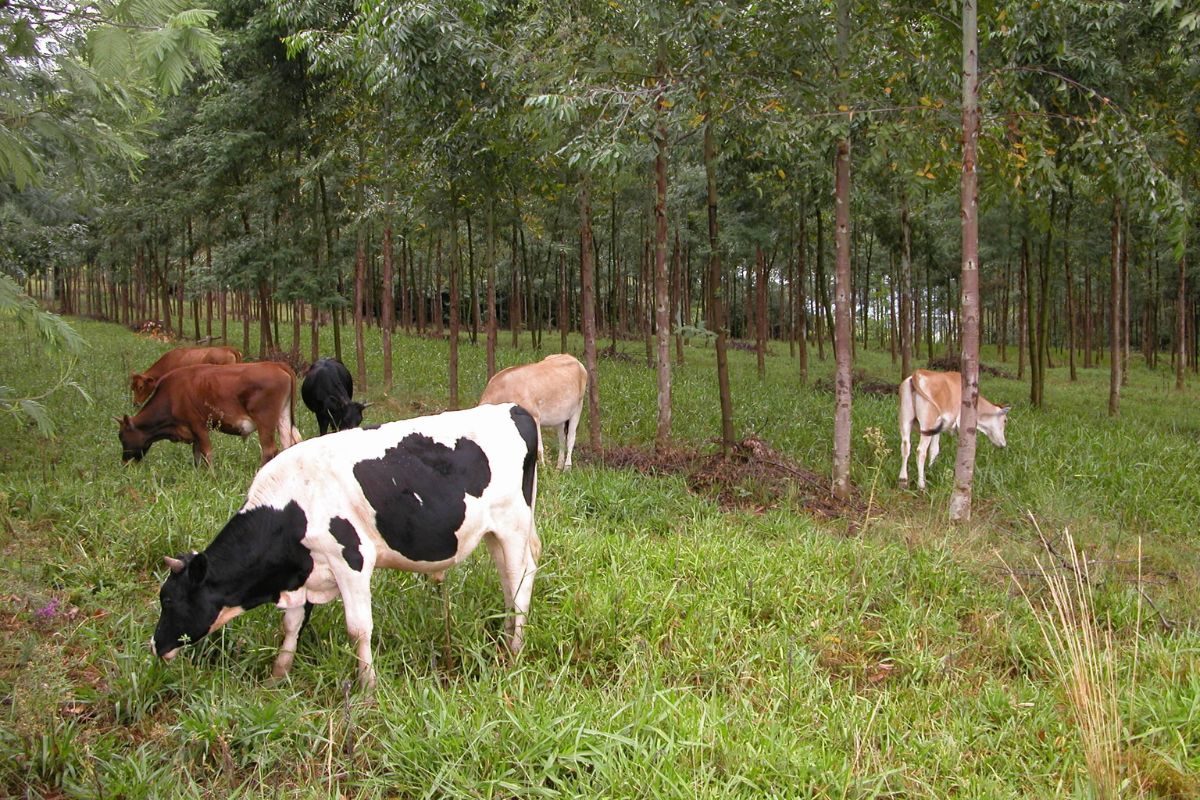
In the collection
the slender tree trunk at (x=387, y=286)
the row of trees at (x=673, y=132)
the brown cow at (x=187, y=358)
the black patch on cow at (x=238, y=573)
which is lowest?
the black patch on cow at (x=238, y=573)

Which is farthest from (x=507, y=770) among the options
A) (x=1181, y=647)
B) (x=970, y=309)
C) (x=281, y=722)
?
(x=970, y=309)

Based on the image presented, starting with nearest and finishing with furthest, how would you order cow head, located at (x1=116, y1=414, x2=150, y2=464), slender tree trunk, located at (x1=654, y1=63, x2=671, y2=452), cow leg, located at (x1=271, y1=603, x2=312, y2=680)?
cow leg, located at (x1=271, y1=603, x2=312, y2=680) → cow head, located at (x1=116, y1=414, x2=150, y2=464) → slender tree trunk, located at (x1=654, y1=63, x2=671, y2=452)

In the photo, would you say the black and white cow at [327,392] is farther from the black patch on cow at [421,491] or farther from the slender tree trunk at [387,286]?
the black patch on cow at [421,491]

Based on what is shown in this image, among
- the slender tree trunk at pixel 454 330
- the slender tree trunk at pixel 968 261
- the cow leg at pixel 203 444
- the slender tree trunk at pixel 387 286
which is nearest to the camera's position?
the slender tree trunk at pixel 968 261

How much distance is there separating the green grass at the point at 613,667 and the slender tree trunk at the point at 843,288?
112 cm

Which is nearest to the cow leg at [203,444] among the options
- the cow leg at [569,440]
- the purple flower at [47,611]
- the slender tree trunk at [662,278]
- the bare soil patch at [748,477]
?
the purple flower at [47,611]

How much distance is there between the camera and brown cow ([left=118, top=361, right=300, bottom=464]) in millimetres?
8633

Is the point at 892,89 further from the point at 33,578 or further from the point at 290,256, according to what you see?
the point at 290,256

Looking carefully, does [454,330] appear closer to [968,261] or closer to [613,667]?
[968,261]

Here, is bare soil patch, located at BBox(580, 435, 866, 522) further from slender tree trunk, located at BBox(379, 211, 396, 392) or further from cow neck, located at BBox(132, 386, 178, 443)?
slender tree trunk, located at BBox(379, 211, 396, 392)

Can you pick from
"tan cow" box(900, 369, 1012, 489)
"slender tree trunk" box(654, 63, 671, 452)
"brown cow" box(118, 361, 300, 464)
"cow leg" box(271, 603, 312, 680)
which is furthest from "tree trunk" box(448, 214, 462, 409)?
"cow leg" box(271, 603, 312, 680)

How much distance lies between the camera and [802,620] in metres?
5.36

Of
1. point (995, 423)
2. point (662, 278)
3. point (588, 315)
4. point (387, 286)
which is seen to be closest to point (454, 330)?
Result: point (387, 286)

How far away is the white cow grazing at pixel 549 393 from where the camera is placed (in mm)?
10695
